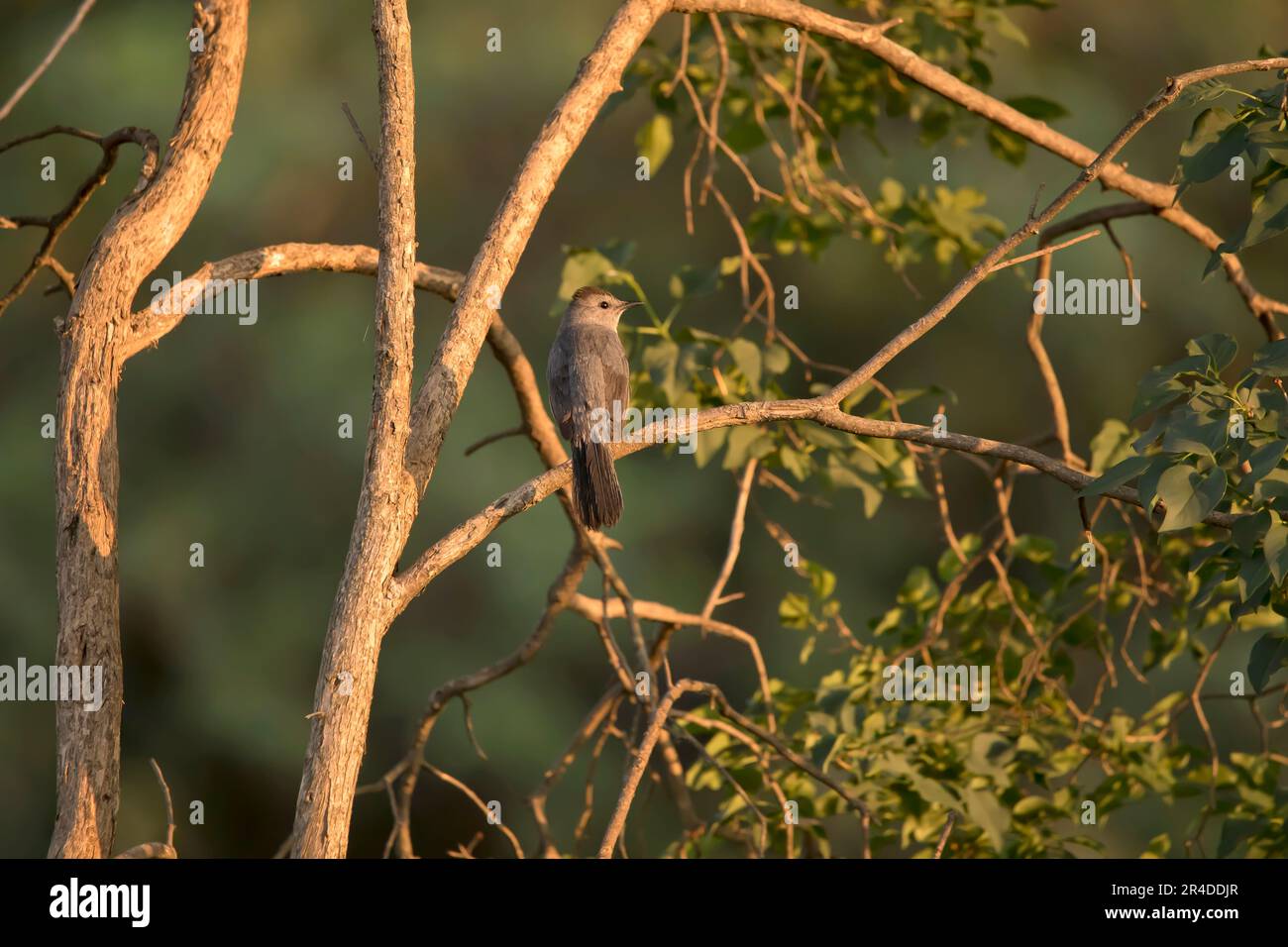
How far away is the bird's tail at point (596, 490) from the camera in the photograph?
12.7 ft

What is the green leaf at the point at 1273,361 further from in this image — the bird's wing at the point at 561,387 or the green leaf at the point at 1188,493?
the bird's wing at the point at 561,387

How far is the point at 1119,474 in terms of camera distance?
2654 mm

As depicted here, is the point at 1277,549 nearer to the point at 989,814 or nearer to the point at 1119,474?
the point at 1119,474

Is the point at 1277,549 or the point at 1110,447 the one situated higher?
the point at 1110,447

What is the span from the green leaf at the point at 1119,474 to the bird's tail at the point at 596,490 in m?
1.52

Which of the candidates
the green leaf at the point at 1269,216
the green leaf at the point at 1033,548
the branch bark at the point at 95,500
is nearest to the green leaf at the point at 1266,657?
the green leaf at the point at 1269,216

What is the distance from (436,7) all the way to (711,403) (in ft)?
18.9

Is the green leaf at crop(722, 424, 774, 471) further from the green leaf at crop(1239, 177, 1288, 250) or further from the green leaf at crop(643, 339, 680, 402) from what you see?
the green leaf at crop(1239, 177, 1288, 250)

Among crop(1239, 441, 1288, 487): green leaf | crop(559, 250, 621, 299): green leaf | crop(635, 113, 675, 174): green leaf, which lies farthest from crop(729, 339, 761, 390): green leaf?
crop(1239, 441, 1288, 487): green leaf

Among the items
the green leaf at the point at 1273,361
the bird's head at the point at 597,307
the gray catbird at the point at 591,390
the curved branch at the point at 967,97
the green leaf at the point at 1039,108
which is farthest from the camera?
the bird's head at the point at 597,307

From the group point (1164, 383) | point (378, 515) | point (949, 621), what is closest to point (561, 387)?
point (949, 621)

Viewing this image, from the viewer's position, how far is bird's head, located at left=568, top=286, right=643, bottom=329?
497 centimetres

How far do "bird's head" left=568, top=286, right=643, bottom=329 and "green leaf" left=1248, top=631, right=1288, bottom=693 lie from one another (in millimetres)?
2646

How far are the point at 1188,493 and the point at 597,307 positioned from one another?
9.23 ft
